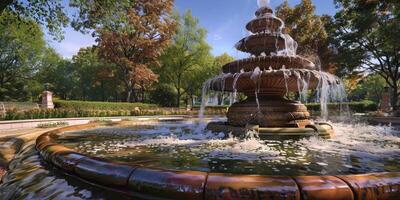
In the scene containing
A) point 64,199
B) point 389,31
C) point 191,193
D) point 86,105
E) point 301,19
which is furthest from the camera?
point 301,19

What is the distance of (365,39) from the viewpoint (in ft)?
97.8

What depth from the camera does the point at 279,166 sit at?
4199 mm

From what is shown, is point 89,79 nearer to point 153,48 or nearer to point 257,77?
point 153,48

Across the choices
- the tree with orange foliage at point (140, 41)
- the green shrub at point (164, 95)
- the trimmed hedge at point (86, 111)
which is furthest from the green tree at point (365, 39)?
the green shrub at point (164, 95)

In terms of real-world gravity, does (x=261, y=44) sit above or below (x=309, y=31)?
below

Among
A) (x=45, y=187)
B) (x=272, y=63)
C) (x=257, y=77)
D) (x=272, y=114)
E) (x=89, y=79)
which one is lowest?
(x=45, y=187)

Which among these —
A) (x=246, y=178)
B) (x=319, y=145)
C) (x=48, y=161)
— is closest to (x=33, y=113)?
(x=48, y=161)

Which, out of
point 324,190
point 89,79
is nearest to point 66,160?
point 324,190

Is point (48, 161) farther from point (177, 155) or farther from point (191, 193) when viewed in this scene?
point (191, 193)

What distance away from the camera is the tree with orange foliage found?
1356 inches

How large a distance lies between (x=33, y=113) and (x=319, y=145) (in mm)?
18309

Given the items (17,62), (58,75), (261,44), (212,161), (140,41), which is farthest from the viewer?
(58,75)

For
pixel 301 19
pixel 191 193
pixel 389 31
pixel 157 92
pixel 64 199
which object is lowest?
pixel 64 199

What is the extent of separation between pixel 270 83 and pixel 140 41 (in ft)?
96.2
